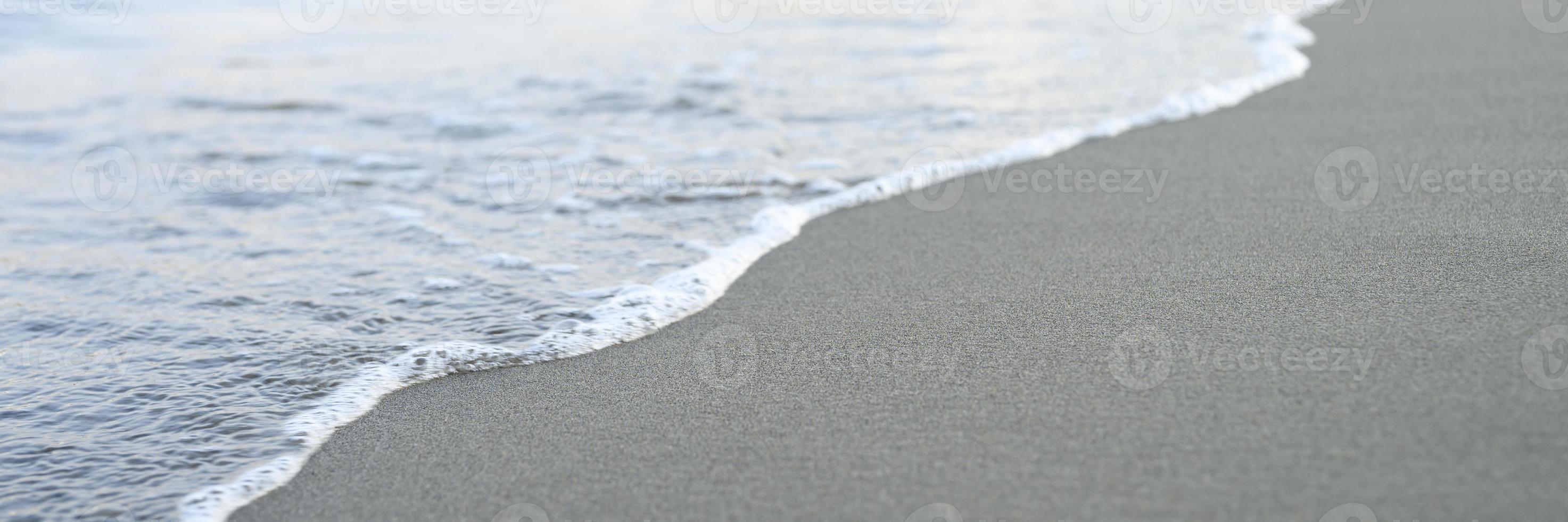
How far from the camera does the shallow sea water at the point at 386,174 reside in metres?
2.82

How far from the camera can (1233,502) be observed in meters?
1.93

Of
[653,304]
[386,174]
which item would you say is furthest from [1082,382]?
[386,174]

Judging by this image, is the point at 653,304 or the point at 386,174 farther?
the point at 386,174

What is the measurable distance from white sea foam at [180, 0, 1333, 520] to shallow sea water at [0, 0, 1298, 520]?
63mm

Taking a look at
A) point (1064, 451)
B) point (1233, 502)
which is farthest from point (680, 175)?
point (1233, 502)

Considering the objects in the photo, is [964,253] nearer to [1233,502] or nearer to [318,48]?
[1233,502]

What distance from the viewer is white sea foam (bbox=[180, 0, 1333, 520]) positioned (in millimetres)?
2457

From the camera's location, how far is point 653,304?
10.8 feet

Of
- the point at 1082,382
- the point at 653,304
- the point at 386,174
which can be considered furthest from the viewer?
the point at 386,174

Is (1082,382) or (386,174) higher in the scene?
(386,174)

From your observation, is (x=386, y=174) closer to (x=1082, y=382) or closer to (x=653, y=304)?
(x=653, y=304)

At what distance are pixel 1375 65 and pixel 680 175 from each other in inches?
149

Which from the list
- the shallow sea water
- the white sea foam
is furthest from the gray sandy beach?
the shallow sea water

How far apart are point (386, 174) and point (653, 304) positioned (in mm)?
2314
